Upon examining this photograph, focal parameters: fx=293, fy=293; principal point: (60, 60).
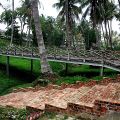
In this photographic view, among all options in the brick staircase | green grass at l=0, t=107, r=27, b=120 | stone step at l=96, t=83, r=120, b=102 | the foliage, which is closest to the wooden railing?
the brick staircase

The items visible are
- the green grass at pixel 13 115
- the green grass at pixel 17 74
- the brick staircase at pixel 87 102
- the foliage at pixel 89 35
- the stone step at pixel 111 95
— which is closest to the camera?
the brick staircase at pixel 87 102

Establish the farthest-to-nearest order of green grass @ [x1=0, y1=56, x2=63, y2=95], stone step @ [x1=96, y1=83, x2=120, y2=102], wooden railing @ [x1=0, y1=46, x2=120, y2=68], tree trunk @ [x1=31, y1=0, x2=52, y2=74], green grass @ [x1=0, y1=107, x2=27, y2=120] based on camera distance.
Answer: green grass @ [x1=0, y1=56, x2=63, y2=95] → wooden railing @ [x1=0, y1=46, x2=120, y2=68] → tree trunk @ [x1=31, y1=0, x2=52, y2=74] → green grass @ [x1=0, y1=107, x2=27, y2=120] → stone step @ [x1=96, y1=83, x2=120, y2=102]

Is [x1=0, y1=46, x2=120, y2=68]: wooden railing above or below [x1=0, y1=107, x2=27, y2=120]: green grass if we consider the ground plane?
above

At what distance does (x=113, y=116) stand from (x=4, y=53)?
30004 mm

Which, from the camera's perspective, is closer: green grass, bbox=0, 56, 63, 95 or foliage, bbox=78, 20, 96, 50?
green grass, bbox=0, 56, 63, 95

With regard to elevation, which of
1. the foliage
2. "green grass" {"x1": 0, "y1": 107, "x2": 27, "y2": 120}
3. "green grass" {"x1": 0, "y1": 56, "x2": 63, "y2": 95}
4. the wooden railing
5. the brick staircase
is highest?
the foliage

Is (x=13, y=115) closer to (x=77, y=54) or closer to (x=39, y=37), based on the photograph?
(x=39, y=37)

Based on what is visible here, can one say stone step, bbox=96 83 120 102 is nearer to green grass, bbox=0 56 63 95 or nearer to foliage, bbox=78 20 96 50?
green grass, bbox=0 56 63 95

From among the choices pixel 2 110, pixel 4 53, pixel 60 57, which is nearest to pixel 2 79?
pixel 4 53

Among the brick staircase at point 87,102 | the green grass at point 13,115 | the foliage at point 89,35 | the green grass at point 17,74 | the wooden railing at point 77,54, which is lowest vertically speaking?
the green grass at point 17,74

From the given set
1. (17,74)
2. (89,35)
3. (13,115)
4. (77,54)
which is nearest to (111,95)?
(13,115)

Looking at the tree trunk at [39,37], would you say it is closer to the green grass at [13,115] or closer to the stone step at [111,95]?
the stone step at [111,95]

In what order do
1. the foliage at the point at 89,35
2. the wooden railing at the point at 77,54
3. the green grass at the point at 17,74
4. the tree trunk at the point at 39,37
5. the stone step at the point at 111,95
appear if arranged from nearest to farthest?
the stone step at the point at 111,95
the tree trunk at the point at 39,37
the wooden railing at the point at 77,54
the green grass at the point at 17,74
the foliage at the point at 89,35

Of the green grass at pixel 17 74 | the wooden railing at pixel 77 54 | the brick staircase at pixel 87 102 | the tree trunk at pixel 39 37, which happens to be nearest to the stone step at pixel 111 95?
the brick staircase at pixel 87 102
